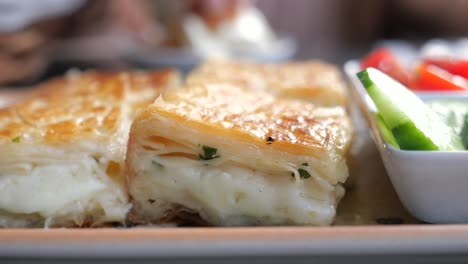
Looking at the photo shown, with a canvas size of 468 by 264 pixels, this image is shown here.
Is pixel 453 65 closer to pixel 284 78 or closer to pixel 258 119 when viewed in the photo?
pixel 284 78

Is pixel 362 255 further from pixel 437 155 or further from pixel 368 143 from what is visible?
pixel 368 143

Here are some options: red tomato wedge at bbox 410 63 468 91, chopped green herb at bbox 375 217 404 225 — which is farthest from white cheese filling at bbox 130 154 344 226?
red tomato wedge at bbox 410 63 468 91

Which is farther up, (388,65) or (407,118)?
(407,118)

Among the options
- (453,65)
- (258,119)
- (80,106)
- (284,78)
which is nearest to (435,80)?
(453,65)

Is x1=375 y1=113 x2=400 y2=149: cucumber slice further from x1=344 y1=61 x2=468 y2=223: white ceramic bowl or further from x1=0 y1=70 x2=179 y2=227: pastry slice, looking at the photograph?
x1=0 y1=70 x2=179 y2=227: pastry slice

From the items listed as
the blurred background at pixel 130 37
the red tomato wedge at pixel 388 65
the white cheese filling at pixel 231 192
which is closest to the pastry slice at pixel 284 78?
the red tomato wedge at pixel 388 65

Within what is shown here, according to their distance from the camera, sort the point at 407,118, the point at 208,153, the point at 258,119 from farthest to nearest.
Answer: the point at 258,119, the point at 208,153, the point at 407,118
